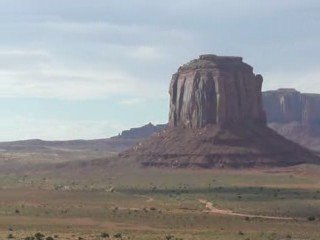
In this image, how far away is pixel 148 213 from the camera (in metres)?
81.9

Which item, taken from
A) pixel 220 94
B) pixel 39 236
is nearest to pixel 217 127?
pixel 220 94

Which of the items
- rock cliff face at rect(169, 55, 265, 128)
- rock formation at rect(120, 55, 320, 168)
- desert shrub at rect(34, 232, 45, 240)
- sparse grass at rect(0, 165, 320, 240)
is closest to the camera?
desert shrub at rect(34, 232, 45, 240)

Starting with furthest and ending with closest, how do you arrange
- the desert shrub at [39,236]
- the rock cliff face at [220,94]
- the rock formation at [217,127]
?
the rock cliff face at [220,94] → the rock formation at [217,127] → the desert shrub at [39,236]

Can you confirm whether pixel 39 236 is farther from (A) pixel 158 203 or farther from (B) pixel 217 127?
(B) pixel 217 127

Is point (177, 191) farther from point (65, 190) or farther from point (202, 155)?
point (202, 155)

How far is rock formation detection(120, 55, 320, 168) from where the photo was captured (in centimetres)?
14938

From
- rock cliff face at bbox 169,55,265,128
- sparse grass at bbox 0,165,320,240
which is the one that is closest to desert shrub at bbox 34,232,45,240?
sparse grass at bbox 0,165,320,240

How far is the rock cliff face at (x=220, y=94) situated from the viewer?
159m

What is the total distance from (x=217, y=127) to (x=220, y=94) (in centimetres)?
695

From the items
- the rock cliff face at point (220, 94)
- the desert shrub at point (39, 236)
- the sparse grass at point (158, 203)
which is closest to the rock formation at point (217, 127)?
the rock cliff face at point (220, 94)

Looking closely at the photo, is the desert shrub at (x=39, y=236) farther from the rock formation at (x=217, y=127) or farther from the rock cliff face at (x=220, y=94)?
the rock cliff face at (x=220, y=94)

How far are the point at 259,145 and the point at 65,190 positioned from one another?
46.3m

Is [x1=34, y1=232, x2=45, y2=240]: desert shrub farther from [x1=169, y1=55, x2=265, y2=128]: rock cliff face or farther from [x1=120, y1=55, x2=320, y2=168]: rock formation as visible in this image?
[x1=169, y1=55, x2=265, y2=128]: rock cliff face

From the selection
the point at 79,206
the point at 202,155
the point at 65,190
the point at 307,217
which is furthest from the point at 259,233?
the point at 202,155
